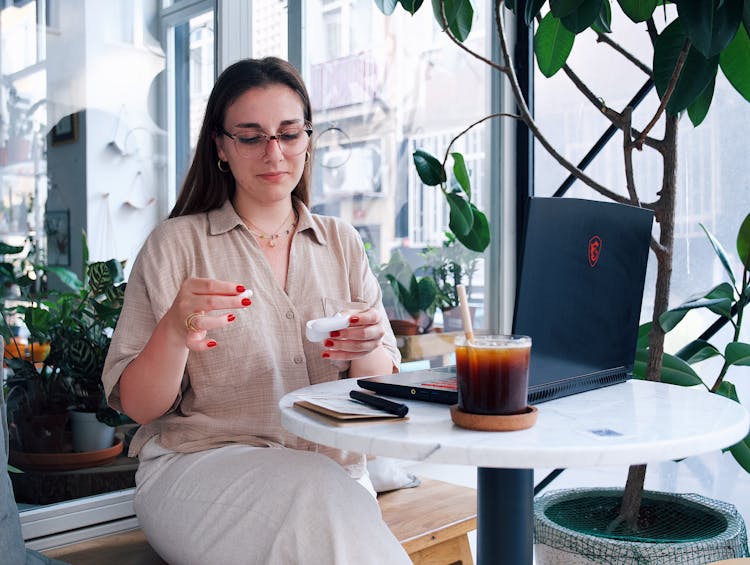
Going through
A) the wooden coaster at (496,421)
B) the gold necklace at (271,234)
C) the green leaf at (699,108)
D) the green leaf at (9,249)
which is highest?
the green leaf at (699,108)

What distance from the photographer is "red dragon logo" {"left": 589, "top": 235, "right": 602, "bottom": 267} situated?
4.34 ft

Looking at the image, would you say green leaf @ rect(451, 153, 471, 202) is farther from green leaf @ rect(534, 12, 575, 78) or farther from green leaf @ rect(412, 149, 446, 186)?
green leaf @ rect(534, 12, 575, 78)

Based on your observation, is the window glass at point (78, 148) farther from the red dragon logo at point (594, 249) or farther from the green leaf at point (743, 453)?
the green leaf at point (743, 453)

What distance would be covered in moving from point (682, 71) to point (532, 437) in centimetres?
121

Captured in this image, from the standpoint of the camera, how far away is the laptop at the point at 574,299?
3.98 feet

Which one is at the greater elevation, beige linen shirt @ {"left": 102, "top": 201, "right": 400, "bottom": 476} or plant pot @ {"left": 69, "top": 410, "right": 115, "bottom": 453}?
beige linen shirt @ {"left": 102, "top": 201, "right": 400, "bottom": 476}

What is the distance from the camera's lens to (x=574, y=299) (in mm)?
1308

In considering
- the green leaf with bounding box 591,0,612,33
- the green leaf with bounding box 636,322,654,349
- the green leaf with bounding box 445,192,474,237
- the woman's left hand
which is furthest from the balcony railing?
the woman's left hand

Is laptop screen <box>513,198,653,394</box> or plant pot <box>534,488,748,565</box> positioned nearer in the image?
laptop screen <box>513,198,653,394</box>

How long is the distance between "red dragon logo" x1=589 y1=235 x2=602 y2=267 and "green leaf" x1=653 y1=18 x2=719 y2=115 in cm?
73

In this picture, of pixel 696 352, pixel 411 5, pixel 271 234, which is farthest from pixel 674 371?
pixel 411 5

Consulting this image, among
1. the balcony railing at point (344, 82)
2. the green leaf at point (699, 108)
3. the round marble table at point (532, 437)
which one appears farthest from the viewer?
the balcony railing at point (344, 82)

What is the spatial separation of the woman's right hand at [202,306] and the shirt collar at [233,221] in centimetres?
42

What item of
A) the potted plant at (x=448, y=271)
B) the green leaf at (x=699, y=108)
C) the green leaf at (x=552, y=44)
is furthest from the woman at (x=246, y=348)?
the potted plant at (x=448, y=271)
